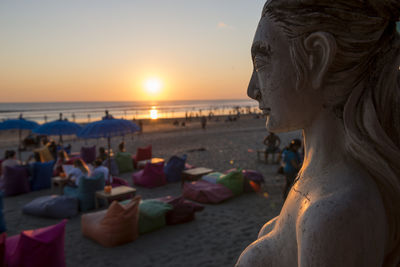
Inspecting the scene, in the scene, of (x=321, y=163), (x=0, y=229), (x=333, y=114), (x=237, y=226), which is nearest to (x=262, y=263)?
(x=321, y=163)

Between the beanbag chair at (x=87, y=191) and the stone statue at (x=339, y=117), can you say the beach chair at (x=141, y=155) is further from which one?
the stone statue at (x=339, y=117)

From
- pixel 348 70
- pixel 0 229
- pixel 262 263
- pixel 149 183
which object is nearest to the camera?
pixel 348 70

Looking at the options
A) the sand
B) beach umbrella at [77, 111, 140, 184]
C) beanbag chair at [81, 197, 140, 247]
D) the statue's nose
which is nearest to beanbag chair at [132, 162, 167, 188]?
the sand

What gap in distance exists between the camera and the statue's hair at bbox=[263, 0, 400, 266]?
2.71 ft

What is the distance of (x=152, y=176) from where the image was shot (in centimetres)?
899

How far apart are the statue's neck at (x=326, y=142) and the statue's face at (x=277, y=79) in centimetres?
5

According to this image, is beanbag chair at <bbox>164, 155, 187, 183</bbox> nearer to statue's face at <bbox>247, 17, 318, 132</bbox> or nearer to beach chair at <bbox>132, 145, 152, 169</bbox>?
beach chair at <bbox>132, 145, 152, 169</bbox>

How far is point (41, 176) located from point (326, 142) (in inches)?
399

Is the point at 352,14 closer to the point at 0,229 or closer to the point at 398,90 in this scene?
the point at 398,90

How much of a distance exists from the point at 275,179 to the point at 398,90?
8866 millimetres

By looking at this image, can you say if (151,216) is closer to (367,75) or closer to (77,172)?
(77,172)

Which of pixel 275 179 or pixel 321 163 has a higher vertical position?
pixel 321 163

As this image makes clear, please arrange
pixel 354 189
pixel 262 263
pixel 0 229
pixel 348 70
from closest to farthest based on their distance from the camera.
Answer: pixel 354 189
pixel 348 70
pixel 262 263
pixel 0 229

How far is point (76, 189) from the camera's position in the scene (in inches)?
295
